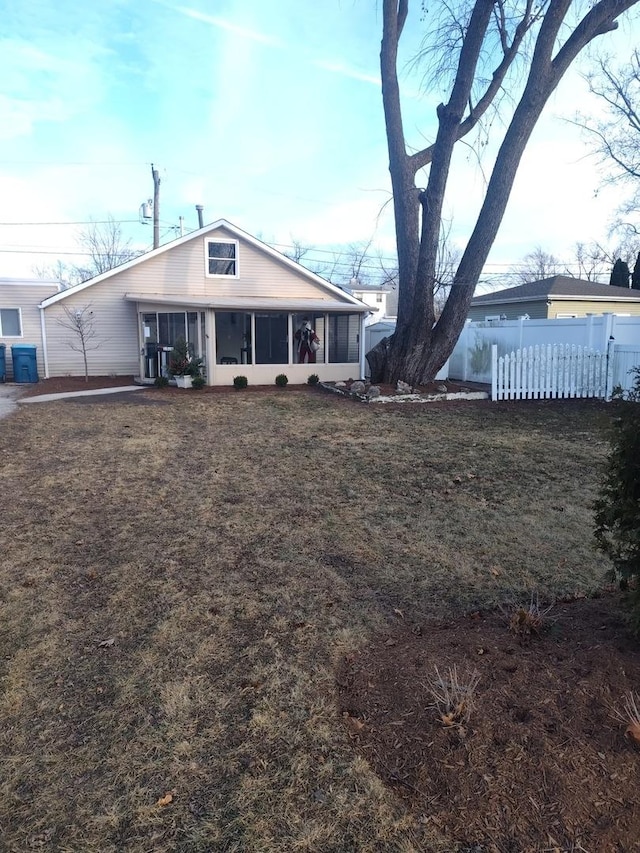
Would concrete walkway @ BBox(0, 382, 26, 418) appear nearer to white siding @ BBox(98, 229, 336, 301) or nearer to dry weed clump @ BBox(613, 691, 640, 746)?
white siding @ BBox(98, 229, 336, 301)

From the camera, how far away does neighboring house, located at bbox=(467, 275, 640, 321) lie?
22.9 m

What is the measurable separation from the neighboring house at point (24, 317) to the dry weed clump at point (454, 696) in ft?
60.5

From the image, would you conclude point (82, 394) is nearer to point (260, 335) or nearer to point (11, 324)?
point (11, 324)

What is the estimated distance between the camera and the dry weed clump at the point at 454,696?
2.32 metres

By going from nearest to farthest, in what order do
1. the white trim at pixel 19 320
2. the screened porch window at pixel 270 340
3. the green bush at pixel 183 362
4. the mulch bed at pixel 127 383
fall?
the mulch bed at pixel 127 383 < the green bush at pixel 183 362 < the white trim at pixel 19 320 < the screened porch window at pixel 270 340

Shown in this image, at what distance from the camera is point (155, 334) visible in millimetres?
18172

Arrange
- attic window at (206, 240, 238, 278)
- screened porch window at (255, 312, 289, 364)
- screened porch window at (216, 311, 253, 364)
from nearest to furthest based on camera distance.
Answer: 1. attic window at (206, 240, 238, 278)
2. screened porch window at (255, 312, 289, 364)
3. screened porch window at (216, 311, 253, 364)

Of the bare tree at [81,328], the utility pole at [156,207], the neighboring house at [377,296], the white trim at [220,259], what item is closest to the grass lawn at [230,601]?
the bare tree at [81,328]

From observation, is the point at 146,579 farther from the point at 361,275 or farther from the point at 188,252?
the point at 361,275

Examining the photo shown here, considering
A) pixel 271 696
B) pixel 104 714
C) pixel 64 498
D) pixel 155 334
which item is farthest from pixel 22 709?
pixel 155 334

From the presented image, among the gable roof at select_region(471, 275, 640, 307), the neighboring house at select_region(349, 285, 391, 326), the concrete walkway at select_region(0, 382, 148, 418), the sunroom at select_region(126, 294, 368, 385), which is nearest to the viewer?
the concrete walkway at select_region(0, 382, 148, 418)

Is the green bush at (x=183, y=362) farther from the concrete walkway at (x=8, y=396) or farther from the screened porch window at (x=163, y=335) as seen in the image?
the concrete walkway at (x=8, y=396)

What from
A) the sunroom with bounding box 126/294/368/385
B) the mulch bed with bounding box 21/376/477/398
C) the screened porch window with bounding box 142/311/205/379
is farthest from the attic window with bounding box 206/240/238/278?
Result: the mulch bed with bounding box 21/376/477/398

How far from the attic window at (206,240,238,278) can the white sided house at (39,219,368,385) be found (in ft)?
0.10
